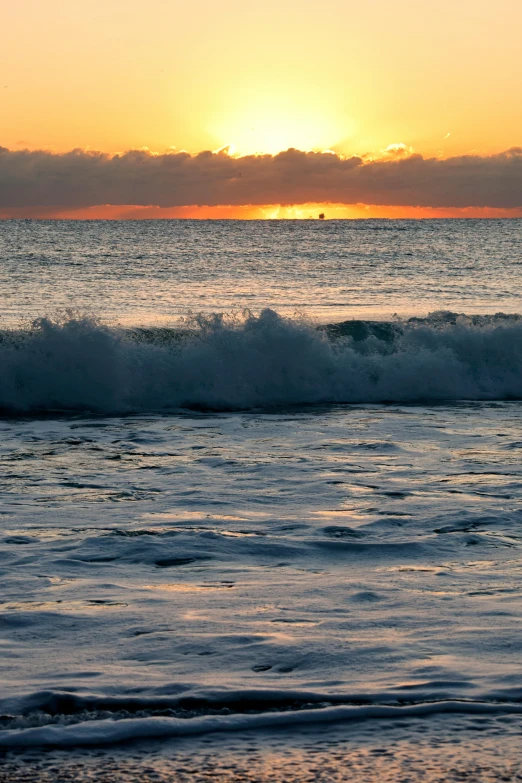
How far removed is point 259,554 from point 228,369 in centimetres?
891

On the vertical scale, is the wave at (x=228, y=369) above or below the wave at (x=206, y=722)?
above

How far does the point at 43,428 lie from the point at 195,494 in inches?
179

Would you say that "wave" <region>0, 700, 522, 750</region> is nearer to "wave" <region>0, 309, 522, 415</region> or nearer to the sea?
the sea

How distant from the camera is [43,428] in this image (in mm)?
11922

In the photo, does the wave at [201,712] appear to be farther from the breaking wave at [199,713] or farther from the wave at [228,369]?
the wave at [228,369]

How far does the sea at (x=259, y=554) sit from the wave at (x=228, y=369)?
5cm

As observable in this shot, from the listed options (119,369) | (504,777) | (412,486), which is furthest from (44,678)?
(119,369)

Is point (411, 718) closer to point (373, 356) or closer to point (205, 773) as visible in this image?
point (205, 773)

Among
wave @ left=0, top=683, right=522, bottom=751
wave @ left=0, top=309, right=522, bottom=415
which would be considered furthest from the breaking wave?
wave @ left=0, top=309, right=522, bottom=415

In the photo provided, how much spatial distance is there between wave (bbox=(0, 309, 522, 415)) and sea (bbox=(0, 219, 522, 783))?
5 cm

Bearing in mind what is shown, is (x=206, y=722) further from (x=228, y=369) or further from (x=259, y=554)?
(x=228, y=369)

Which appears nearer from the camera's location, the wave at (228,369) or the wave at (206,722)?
the wave at (206,722)

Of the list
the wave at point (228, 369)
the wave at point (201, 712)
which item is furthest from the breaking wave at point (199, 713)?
the wave at point (228, 369)

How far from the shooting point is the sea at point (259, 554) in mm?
3787
